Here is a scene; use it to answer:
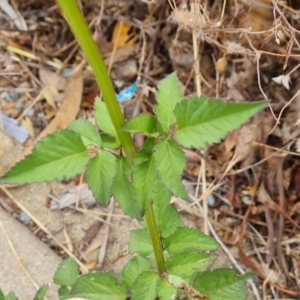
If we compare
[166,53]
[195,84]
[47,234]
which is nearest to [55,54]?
[166,53]

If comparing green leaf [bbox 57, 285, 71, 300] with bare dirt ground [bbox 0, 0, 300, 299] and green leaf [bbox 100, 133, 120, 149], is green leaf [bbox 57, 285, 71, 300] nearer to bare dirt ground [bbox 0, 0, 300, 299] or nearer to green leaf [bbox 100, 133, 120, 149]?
bare dirt ground [bbox 0, 0, 300, 299]

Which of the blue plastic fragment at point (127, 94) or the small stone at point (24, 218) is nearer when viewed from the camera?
the small stone at point (24, 218)

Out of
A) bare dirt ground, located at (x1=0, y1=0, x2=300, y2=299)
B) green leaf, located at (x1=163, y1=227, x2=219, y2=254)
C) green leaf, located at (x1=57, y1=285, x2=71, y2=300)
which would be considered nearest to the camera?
green leaf, located at (x1=163, y1=227, x2=219, y2=254)

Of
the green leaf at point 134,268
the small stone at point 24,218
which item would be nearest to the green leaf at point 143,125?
the green leaf at point 134,268

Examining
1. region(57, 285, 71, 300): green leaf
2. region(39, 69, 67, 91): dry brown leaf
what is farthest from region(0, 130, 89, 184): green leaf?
region(39, 69, 67, 91): dry brown leaf

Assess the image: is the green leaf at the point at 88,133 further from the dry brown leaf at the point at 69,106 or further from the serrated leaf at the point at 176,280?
the dry brown leaf at the point at 69,106

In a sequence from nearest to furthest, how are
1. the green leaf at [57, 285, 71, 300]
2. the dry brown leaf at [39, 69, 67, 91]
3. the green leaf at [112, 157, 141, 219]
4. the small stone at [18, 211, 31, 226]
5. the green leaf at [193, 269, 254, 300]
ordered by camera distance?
the green leaf at [112, 157, 141, 219] → the green leaf at [193, 269, 254, 300] → the green leaf at [57, 285, 71, 300] → the small stone at [18, 211, 31, 226] → the dry brown leaf at [39, 69, 67, 91]

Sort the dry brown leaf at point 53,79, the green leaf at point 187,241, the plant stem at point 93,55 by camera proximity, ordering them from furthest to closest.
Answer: the dry brown leaf at point 53,79
the green leaf at point 187,241
the plant stem at point 93,55
